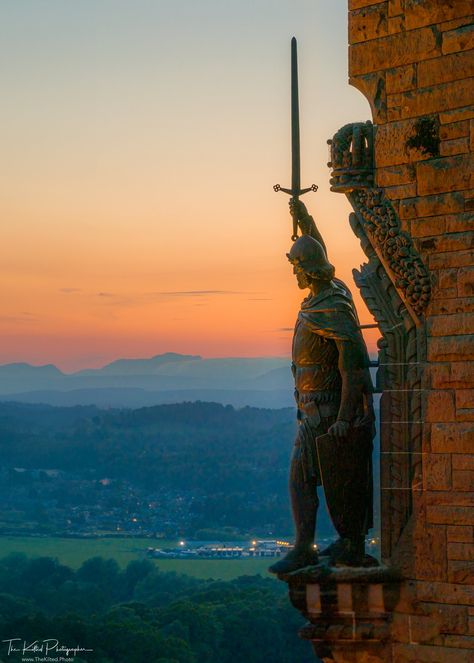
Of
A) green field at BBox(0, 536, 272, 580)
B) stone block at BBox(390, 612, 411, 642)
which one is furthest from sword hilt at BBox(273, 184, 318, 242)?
green field at BBox(0, 536, 272, 580)

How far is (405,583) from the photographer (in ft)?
36.0

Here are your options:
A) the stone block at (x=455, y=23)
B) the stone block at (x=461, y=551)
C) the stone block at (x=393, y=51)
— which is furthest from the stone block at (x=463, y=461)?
the stone block at (x=455, y=23)

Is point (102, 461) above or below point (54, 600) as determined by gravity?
above

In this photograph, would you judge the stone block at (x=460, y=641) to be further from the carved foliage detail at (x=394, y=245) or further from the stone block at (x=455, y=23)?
the stone block at (x=455, y=23)

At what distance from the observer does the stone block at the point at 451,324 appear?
1072 centimetres

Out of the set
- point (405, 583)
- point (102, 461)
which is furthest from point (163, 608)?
point (405, 583)

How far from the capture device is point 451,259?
10.9 m

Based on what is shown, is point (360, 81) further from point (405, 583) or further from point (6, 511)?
point (6, 511)

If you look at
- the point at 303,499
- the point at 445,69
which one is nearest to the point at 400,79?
the point at 445,69

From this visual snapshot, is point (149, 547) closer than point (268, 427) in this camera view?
No

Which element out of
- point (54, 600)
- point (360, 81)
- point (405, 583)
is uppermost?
point (360, 81)

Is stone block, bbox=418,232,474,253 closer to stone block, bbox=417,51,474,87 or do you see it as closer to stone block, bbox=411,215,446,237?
stone block, bbox=411,215,446,237

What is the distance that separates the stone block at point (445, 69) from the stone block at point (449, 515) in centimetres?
297

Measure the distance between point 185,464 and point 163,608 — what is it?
19.5 meters
